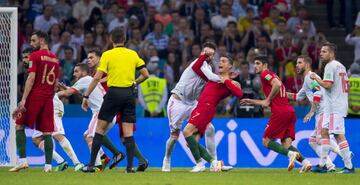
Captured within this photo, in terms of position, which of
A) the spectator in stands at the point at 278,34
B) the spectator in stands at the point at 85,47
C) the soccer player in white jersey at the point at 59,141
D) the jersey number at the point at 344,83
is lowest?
the soccer player in white jersey at the point at 59,141

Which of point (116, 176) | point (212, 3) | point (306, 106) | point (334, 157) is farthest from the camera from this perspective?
point (212, 3)

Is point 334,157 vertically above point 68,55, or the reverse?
point 68,55

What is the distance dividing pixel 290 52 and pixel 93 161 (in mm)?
11039

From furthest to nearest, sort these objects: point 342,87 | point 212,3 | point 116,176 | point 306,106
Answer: point 212,3 < point 306,106 < point 342,87 < point 116,176

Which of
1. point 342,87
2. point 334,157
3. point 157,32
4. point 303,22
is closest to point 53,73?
point 342,87

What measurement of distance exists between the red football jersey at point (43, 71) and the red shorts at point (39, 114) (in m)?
0.10

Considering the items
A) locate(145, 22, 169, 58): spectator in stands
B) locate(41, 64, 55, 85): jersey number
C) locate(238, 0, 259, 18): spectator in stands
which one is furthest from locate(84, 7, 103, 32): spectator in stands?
locate(41, 64, 55, 85): jersey number

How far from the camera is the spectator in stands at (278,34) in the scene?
28302 millimetres

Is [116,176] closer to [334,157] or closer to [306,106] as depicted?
[334,157]

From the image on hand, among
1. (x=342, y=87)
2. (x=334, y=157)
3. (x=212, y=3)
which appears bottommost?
(x=334, y=157)

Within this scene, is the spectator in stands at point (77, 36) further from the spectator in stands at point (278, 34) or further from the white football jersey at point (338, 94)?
the white football jersey at point (338, 94)

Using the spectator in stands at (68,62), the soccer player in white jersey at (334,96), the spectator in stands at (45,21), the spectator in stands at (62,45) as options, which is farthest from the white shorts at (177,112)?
the spectator in stands at (45,21)

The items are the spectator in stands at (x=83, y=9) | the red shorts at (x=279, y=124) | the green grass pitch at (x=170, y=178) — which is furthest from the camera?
the spectator in stands at (x=83, y=9)

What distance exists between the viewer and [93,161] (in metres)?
17.9
